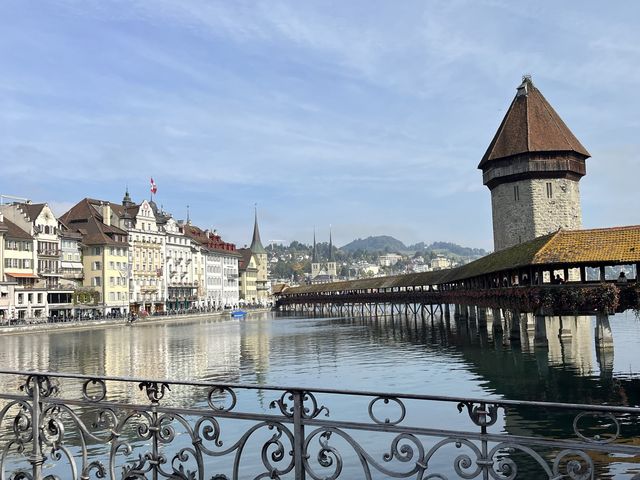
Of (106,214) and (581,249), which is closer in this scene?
(581,249)

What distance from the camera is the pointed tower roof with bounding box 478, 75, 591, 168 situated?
57.5m

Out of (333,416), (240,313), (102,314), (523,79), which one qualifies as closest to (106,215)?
(102,314)

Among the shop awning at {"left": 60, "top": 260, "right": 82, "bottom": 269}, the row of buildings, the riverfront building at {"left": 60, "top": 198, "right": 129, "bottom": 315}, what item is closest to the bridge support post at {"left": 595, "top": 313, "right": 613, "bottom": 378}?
the row of buildings

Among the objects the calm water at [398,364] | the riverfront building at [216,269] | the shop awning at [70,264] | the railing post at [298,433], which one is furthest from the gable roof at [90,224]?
the railing post at [298,433]

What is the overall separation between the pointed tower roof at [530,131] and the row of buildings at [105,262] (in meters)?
50.7

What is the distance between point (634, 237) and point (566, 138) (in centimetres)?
3204

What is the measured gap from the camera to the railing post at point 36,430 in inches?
243

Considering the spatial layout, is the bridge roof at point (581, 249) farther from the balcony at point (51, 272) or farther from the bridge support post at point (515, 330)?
the balcony at point (51, 272)

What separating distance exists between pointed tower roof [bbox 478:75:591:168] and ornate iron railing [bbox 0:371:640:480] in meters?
43.5

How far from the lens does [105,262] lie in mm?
88438

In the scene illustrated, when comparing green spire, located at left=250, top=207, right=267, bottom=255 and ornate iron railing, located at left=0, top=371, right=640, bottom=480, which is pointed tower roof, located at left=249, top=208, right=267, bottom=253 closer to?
green spire, located at left=250, top=207, right=267, bottom=255

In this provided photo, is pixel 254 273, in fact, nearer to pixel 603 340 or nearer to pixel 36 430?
pixel 603 340

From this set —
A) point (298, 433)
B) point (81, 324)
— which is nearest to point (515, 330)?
point (298, 433)

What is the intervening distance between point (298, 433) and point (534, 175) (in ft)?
182
